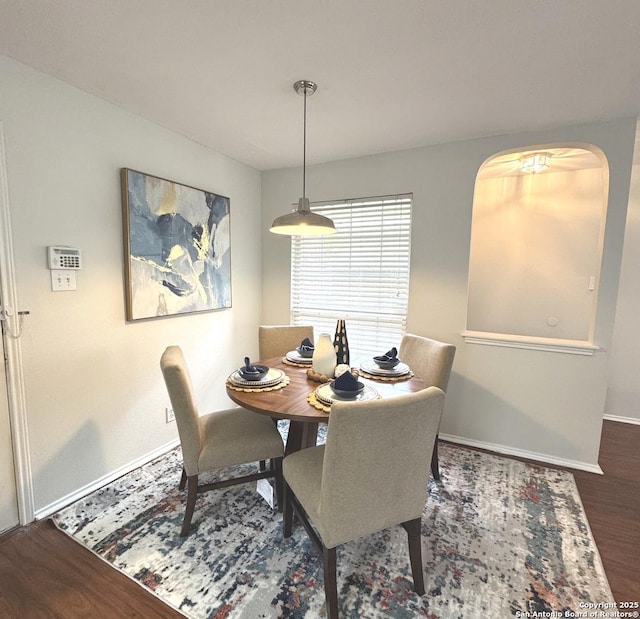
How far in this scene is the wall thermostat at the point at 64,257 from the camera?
1841 millimetres

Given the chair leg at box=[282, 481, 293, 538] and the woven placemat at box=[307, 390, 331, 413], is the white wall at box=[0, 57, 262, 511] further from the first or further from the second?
the woven placemat at box=[307, 390, 331, 413]

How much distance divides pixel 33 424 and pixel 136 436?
674 millimetres

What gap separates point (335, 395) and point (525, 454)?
1.91 meters

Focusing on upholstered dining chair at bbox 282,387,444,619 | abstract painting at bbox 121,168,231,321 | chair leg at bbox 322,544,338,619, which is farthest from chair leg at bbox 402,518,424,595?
abstract painting at bbox 121,168,231,321

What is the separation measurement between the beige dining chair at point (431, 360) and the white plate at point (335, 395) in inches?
21.2

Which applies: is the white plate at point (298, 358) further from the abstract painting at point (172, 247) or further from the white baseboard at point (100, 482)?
the white baseboard at point (100, 482)

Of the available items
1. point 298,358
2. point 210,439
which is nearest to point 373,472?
point 210,439

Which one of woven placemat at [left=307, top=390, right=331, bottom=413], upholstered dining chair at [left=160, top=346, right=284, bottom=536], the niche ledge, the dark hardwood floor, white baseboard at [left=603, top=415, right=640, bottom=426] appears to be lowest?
the dark hardwood floor

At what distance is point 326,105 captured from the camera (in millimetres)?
2070

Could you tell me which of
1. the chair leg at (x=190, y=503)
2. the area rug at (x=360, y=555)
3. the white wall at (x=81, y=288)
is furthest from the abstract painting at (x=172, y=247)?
the area rug at (x=360, y=555)

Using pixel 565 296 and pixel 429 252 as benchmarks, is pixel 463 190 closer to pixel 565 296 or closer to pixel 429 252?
pixel 429 252

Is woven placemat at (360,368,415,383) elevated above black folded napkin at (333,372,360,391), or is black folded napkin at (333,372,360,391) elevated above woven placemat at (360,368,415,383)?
black folded napkin at (333,372,360,391)

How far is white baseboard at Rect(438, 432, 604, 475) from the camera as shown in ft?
8.00

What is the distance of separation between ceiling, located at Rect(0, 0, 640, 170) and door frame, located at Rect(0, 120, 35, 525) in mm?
653
